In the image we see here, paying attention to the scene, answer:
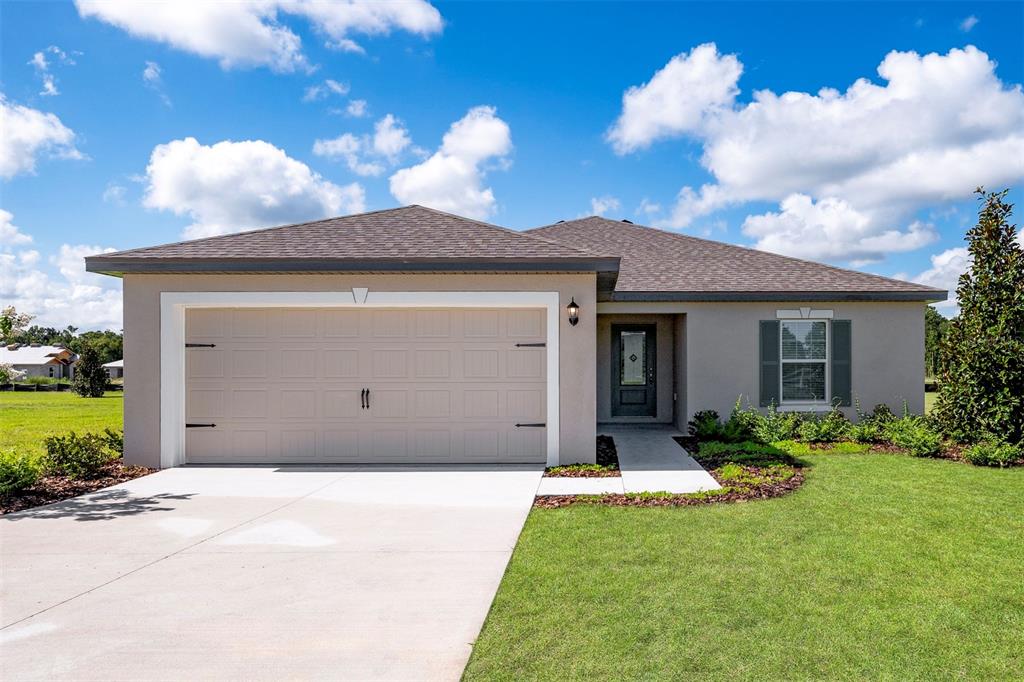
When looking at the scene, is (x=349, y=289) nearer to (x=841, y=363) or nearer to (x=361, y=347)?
(x=361, y=347)

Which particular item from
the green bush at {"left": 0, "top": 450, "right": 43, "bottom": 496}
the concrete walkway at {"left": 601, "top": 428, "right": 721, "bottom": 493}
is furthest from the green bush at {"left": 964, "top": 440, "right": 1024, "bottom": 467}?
the green bush at {"left": 0, "top": 450, "right": 43, "bottom": 496}

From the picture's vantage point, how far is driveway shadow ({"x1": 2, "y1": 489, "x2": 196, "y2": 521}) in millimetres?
6070

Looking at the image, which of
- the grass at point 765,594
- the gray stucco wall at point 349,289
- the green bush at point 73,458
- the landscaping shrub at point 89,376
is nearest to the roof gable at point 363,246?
the gray stucco wall at point 349,289

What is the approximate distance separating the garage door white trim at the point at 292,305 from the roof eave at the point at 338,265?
39 centimetres

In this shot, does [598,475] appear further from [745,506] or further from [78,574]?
[78,574]

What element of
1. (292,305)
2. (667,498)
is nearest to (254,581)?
(667,498)

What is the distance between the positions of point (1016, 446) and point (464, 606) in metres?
9.57

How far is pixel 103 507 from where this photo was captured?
644cm

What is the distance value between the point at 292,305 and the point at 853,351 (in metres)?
10.7

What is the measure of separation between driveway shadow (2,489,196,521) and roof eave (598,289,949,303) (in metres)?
8.12

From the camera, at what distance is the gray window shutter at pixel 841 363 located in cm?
1169

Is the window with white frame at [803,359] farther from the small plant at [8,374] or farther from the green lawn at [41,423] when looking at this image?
the green lawn at [41,423]

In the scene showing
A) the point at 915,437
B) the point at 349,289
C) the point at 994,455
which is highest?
the point at 349,289

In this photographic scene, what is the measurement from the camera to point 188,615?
3.67 m
